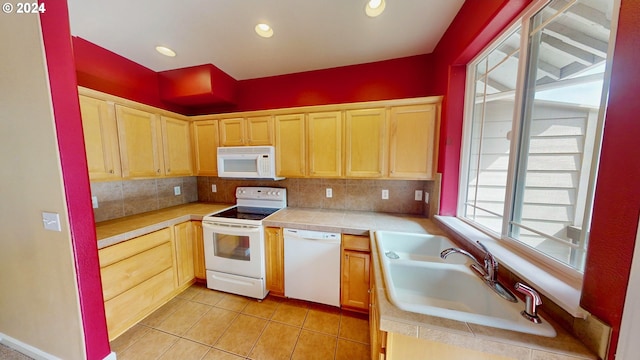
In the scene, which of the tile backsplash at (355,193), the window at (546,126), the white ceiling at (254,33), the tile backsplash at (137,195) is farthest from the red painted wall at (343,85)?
the tile backsplash at (137,195)

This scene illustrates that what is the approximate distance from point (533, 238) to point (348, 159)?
1471mm

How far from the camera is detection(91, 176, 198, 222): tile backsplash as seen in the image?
200 centimetres

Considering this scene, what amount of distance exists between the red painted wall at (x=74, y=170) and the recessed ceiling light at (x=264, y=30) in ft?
3.88

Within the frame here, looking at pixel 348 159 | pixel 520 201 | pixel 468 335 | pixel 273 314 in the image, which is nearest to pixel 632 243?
pixel 468 335

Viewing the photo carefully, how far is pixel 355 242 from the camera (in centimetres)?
182

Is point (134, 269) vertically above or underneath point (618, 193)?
underneath

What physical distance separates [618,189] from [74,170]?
101 inches

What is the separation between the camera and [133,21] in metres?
1.64

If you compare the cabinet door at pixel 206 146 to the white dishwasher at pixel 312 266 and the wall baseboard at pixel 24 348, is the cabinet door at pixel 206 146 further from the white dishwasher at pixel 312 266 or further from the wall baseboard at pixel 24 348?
the wall baseboard at pixel 24 348

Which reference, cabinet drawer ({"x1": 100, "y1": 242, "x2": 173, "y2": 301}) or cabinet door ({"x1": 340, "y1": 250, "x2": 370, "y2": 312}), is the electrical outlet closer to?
cabinet drawer ({"x1": 100, "y1": 242, "x2": 173, "y2": 301})

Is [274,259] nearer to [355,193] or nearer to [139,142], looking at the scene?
[355,193]

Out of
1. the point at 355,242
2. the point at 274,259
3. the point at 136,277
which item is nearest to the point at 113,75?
the point at 136,277

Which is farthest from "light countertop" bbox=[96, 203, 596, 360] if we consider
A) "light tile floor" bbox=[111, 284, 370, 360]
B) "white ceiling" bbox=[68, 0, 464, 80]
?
"white ceiling" bbox=[68, 0, 464, 80]

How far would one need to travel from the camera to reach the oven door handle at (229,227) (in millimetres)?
2021
